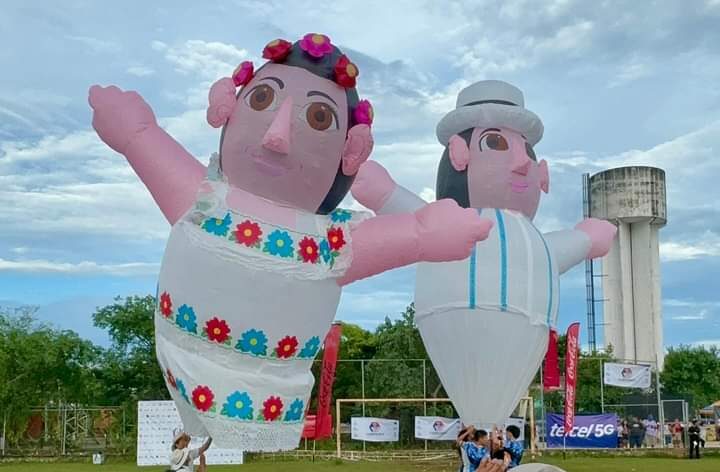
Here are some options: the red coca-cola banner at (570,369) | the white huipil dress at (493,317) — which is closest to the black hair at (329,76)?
the white huipil dress at (493,317)

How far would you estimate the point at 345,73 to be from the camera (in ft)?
18.6

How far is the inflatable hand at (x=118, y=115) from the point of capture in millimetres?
5992

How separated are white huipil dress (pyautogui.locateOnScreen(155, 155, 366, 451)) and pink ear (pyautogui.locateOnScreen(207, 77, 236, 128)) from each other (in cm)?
40

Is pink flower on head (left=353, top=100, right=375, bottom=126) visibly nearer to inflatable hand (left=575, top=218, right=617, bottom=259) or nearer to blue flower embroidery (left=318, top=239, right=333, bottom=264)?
blue flower embroidery (left=318, top=239, right=333, bottom=264)

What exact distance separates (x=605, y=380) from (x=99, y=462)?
40.1 ft

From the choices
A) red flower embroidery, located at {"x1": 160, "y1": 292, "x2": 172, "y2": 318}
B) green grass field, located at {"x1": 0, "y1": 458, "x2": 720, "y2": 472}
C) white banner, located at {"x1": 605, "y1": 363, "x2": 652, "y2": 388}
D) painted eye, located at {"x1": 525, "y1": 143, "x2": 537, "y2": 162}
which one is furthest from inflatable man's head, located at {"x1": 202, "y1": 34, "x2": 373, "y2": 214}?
white banner, located at {"x1": 605, "y1": 363, "x2": 652, "y2": 388}

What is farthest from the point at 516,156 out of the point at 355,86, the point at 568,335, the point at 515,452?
the point at 568,335

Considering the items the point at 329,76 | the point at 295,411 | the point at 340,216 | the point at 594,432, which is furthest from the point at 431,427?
the point at 329,76

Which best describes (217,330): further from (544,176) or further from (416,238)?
(544,176)

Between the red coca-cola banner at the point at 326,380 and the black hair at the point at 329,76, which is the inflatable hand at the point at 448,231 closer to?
the black hair at the point at 329,76

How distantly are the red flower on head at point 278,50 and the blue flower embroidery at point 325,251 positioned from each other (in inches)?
49.0

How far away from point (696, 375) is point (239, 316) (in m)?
39.4

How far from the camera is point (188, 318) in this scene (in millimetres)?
5484

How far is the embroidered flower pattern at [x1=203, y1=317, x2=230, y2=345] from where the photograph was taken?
17.8 ft
